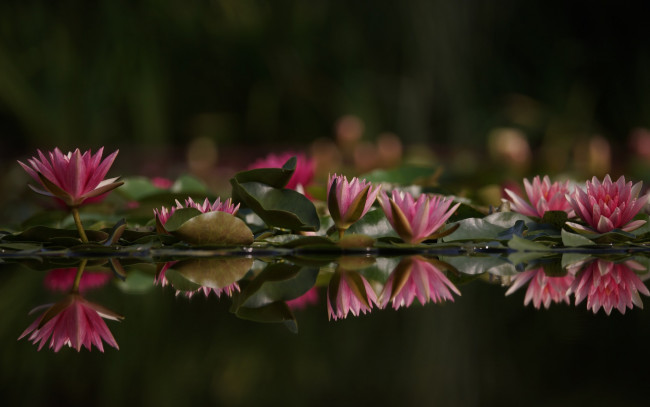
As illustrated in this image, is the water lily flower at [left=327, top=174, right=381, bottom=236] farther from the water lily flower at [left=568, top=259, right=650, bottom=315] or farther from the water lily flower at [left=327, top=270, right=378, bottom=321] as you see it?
the water lily flower at [left=568, top=259, right=650, bottom=315]

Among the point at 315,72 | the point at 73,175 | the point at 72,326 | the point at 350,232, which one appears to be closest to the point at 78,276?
the point at 73,175

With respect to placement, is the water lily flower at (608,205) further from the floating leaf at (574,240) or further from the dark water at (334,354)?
the dark water at (334,354)

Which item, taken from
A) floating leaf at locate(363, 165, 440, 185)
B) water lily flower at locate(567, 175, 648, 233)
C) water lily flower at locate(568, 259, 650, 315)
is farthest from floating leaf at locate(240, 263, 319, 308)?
floating leaf at locate(363, 165, 440, 185)

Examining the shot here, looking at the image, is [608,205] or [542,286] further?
[608,205]

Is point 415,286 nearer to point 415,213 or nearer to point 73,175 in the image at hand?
point 415,213

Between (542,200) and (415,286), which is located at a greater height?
(542,200)

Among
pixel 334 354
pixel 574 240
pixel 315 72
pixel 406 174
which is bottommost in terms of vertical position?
pixel 334 354
